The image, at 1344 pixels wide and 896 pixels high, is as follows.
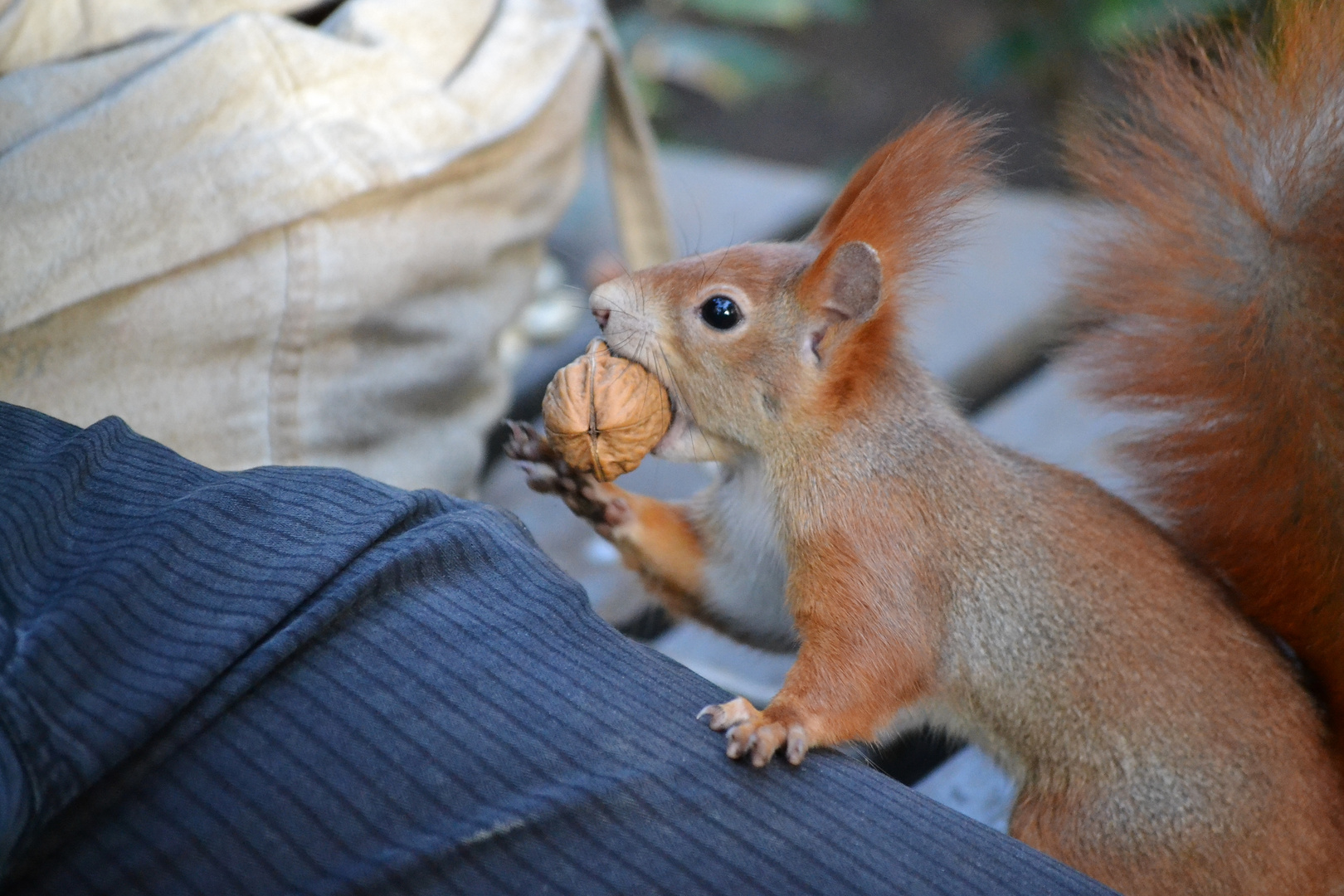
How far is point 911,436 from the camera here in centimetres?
93

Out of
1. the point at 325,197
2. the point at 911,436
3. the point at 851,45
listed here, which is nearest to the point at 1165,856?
the point at 911,436

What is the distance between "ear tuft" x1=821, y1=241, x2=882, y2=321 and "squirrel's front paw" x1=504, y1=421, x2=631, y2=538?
255 mm

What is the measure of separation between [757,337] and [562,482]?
0.22 metres

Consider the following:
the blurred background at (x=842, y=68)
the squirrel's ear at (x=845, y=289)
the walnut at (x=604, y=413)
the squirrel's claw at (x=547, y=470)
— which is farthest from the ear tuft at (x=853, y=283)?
the blurred background at (x=842, y=68)

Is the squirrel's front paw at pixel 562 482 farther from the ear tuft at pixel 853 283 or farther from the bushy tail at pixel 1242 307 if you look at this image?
the bushy tail at pixel 1242 307

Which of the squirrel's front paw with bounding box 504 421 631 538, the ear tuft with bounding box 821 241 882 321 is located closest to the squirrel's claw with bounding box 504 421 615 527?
the squirrel's front paw with bounding box 504 421 631 538

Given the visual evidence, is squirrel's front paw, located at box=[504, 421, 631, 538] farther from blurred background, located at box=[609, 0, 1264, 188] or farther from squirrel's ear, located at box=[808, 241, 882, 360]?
blurred background, located at box=[609, 0, 1264, 188]

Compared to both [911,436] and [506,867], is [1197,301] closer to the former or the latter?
[911,436]

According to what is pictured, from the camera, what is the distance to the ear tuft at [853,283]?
85cm

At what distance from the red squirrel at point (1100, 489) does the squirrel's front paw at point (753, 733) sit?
0.03 meters

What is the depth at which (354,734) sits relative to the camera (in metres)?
0.56

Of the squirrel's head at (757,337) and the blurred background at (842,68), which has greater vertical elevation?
the squirrel's head at (757,337)

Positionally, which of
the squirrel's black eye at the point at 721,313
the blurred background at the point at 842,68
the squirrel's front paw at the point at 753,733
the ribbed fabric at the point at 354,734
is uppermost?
the squirrel's black eye at the point at 721,313

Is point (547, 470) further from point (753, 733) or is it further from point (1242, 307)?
point (1242, 307)
